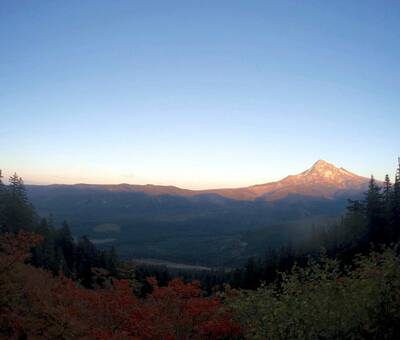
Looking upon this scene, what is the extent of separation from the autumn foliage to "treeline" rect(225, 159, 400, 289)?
32047 millimetres

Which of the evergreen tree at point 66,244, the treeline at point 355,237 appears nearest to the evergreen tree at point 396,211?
the treeline at point 355,237

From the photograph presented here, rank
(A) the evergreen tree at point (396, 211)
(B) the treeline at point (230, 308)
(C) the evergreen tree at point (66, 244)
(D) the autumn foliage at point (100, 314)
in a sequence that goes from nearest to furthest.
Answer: (B) the treeline at point (230, 308), (D) the autumn foliage at point (100, 314), (A) the evergreen tree at point (396, 211), (C) the evergreen tree at point (66, 244)

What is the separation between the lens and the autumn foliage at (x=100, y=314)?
686 inches

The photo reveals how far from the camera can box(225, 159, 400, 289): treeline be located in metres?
54.1

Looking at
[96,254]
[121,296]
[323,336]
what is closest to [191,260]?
[96,254]

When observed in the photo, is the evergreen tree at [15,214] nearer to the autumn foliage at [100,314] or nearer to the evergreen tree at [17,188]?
the evergreen tree at [17,188]

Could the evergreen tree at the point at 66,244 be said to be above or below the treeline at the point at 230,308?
below

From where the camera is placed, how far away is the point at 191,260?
16762 cm

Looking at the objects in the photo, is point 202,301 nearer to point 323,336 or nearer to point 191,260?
point 323,336

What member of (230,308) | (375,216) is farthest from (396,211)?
(230,308)

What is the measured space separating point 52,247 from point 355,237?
148 feet

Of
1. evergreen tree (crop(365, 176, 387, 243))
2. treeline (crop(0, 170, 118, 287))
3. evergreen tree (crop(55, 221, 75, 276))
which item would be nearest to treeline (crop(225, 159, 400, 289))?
evergreen tree (crop(365, 176, 387, 243))

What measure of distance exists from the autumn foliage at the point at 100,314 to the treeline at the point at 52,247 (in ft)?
94.4

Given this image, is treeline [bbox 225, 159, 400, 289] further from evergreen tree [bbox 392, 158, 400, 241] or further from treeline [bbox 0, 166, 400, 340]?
treeline [bbox 0, 166, 400, 340]
